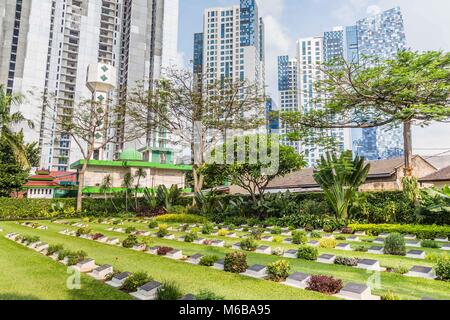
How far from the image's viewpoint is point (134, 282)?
575cm

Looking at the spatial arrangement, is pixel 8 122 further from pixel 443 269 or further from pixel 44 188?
pixel 443 269

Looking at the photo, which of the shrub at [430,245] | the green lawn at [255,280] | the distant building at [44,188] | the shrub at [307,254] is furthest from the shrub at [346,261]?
the distant building at [44,188]

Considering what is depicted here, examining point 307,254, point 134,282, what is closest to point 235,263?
point 134,282

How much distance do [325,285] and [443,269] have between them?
2.82m

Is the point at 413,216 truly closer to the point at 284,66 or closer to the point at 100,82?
the point at 100,82

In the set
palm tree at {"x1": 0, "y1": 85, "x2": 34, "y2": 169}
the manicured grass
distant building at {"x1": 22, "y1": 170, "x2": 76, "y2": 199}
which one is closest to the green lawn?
the manicured grass

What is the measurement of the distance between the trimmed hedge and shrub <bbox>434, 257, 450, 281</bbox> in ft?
20.2

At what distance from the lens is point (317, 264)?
7637mm

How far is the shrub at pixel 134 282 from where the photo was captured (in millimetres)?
5727

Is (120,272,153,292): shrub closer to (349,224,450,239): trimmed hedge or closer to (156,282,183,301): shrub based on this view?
(156,282,183,301): shrub

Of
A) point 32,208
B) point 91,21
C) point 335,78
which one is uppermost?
point 91,21
